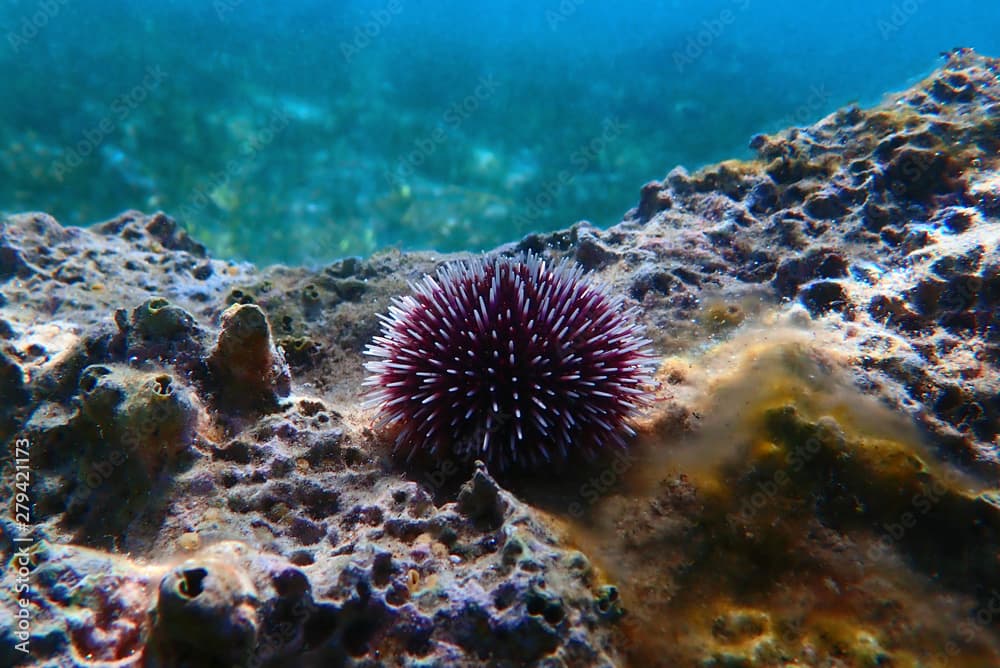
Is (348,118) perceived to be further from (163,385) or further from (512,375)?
(512,375)

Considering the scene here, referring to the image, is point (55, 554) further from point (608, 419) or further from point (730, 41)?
point (730, 41)

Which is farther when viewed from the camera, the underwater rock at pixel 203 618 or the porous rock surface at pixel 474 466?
the porous rock surface at pixel 474 466

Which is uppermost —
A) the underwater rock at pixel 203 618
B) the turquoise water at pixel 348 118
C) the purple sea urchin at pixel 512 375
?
the turquoise water at pixel 348 118

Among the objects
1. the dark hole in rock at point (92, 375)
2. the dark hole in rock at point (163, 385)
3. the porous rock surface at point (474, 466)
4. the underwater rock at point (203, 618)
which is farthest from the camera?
the dark hole in rock at point (92, 375)

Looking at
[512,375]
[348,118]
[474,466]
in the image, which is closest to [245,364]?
[474,466]

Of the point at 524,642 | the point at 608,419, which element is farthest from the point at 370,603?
the point at 608,419

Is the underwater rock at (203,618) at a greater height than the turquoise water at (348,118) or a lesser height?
lesser

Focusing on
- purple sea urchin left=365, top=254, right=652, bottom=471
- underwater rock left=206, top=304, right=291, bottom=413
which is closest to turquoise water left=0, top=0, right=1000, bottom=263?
underwater rock left=206, top=304, right=291, bottom=413

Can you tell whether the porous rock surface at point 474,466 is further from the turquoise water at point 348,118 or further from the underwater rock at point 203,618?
the turquoise water at point 348,118

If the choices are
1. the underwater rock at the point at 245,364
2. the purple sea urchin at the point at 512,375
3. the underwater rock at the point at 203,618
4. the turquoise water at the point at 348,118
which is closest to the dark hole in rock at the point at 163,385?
the underwater rock at the point at 245,364
